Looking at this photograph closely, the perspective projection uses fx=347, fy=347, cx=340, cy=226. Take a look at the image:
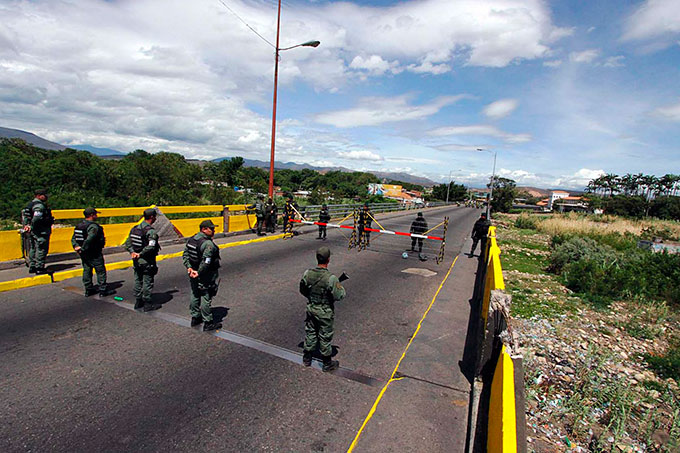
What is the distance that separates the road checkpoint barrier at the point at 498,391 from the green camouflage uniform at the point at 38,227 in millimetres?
8831

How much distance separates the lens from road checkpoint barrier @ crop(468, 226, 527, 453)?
2.41 meters

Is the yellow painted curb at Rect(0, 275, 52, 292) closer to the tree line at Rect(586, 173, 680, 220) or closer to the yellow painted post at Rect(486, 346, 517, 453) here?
the yellow painted post at Rect(486, 346, 517, 453)

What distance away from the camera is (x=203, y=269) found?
5.24 metres

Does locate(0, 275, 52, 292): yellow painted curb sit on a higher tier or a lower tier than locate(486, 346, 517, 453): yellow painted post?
lower

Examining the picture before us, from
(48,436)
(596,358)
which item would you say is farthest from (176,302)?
(596,358)

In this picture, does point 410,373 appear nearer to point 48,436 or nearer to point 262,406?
point 262,406

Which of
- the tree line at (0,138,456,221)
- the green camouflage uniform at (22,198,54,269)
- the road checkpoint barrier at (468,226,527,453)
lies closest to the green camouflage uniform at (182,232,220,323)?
the road checkpoint barrier at (468,226,527,453)

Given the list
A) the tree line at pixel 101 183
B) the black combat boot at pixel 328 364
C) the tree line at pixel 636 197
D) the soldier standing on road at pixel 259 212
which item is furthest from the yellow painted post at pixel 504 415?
the tree line at pixel 636 197

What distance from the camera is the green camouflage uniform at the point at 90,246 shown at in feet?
20.7

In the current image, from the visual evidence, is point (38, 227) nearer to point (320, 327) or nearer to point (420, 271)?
point (320, 327)

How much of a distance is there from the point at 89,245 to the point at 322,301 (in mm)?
4762

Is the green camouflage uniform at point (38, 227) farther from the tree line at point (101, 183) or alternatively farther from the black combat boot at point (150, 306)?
the tree line at point (101, 183)

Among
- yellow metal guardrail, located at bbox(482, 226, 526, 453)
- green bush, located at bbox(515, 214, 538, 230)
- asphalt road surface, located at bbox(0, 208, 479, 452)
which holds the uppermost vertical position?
yellow metal guardrail, located at bbox(482, 226, 526, 453)

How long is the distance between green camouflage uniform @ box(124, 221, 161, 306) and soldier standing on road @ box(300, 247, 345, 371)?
3.19 m
